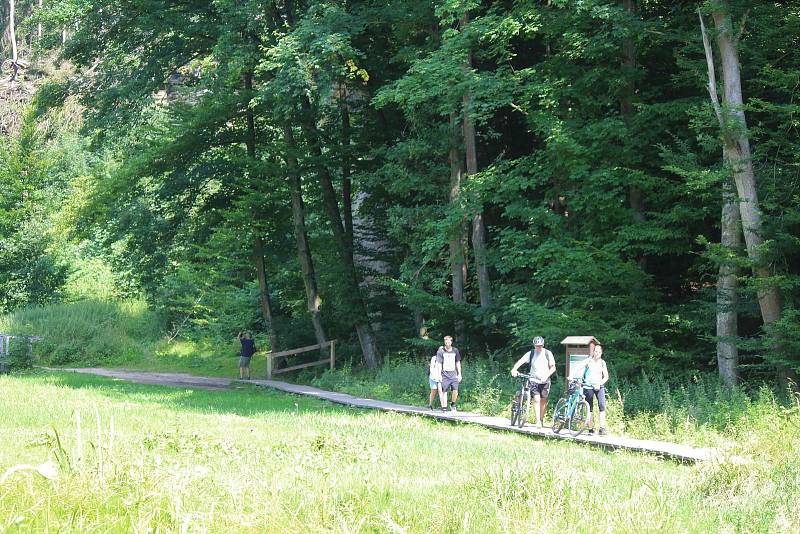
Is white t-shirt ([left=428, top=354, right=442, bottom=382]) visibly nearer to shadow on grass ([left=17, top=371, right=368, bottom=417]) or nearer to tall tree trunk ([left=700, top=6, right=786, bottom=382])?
shadow on grass ([left=17, top=371, right=368, bottom=417])

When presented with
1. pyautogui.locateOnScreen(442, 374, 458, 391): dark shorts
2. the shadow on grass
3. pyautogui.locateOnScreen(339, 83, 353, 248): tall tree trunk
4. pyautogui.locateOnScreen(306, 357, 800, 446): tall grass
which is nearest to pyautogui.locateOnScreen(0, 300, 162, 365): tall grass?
the shadow on grass

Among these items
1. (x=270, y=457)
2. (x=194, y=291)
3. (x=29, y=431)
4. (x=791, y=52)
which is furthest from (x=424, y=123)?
(x=194, y=291)

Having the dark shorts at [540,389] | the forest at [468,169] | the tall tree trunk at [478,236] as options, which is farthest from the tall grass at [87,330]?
the dark shorts at [540,389]

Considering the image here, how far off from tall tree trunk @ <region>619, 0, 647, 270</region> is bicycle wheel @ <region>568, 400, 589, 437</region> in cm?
717

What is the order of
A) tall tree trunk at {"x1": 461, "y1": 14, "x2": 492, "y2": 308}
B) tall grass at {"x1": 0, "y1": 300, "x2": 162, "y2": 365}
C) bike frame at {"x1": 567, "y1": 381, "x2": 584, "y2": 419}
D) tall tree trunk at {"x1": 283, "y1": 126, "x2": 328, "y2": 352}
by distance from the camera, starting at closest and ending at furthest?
1. bike frame at {"x1": 567, "y1": 381, "x2": 584, "y2": 419}
2. tall tree trunk at {"x1": 461, "y1": 14, "x2": 492, "y2": 308}
3. tall tree trunk at {"x1": 283, "y1": 126, "x2": 328, "y2": 352}
4. tall grass at {"x1": 0, "y1": 300, "x2": 162, "y2": 365}

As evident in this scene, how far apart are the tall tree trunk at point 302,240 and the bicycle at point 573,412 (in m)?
19.2

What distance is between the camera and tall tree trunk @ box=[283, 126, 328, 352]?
115ft

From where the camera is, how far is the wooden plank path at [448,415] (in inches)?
576

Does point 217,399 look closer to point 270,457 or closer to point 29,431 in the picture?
point 29,431

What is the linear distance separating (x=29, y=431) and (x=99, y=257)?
166ft

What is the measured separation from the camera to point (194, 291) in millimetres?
51281

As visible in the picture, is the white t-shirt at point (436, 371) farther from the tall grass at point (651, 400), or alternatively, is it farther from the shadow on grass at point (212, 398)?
the shadow on grass at point (212, 398)

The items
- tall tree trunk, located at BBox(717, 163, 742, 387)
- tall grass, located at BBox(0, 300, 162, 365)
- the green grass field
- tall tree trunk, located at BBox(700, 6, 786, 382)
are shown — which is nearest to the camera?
the green grass field


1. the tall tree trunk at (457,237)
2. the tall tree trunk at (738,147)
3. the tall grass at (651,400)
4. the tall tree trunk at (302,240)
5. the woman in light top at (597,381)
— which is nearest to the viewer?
the tall grass at (651,400)
